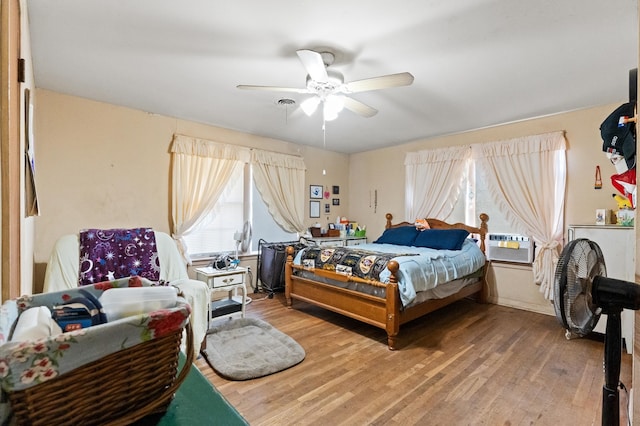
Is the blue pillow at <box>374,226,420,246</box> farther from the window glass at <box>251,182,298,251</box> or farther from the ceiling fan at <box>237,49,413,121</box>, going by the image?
the ceiling fan at <box>237,49,413,121</box>

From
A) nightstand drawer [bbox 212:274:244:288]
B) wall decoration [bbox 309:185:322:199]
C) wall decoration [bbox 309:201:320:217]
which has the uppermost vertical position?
wall decoration [bbox 309:185:322:199]

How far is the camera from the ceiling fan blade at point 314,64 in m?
1.84

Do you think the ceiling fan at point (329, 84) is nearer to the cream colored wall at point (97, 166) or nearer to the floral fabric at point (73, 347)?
the floral fabric at point (73, 347)

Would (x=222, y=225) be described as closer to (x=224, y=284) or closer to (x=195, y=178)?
(x=195, y=178)

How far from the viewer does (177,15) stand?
1.82 metres

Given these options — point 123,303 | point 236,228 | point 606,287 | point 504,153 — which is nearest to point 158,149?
point 236,228

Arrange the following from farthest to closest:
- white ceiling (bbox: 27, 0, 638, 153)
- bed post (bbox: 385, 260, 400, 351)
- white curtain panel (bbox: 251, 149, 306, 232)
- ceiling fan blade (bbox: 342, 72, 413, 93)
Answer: white curtain panel (bbox: 251, 149, 306, 232)
bed post (bbox: 385, 260, 400, 351)
ceiling fan blade (bbox: 342, 72, 413, 93)
white ceiling (bbox: 27, 0, 638, 153)

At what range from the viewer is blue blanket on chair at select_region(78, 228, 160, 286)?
2768 mm

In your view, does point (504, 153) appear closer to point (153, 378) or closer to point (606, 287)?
point (606, 287)

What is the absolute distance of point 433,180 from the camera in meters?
4.57

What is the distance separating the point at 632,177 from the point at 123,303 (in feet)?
7.38

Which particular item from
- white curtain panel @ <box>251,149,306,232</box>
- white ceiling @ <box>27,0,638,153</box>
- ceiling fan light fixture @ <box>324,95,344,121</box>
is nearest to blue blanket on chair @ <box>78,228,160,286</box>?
white ceiling @ <box>27,0,638,153</box>

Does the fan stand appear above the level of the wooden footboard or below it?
above

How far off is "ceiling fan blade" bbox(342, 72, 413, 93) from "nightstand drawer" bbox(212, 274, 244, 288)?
86.9 inches
